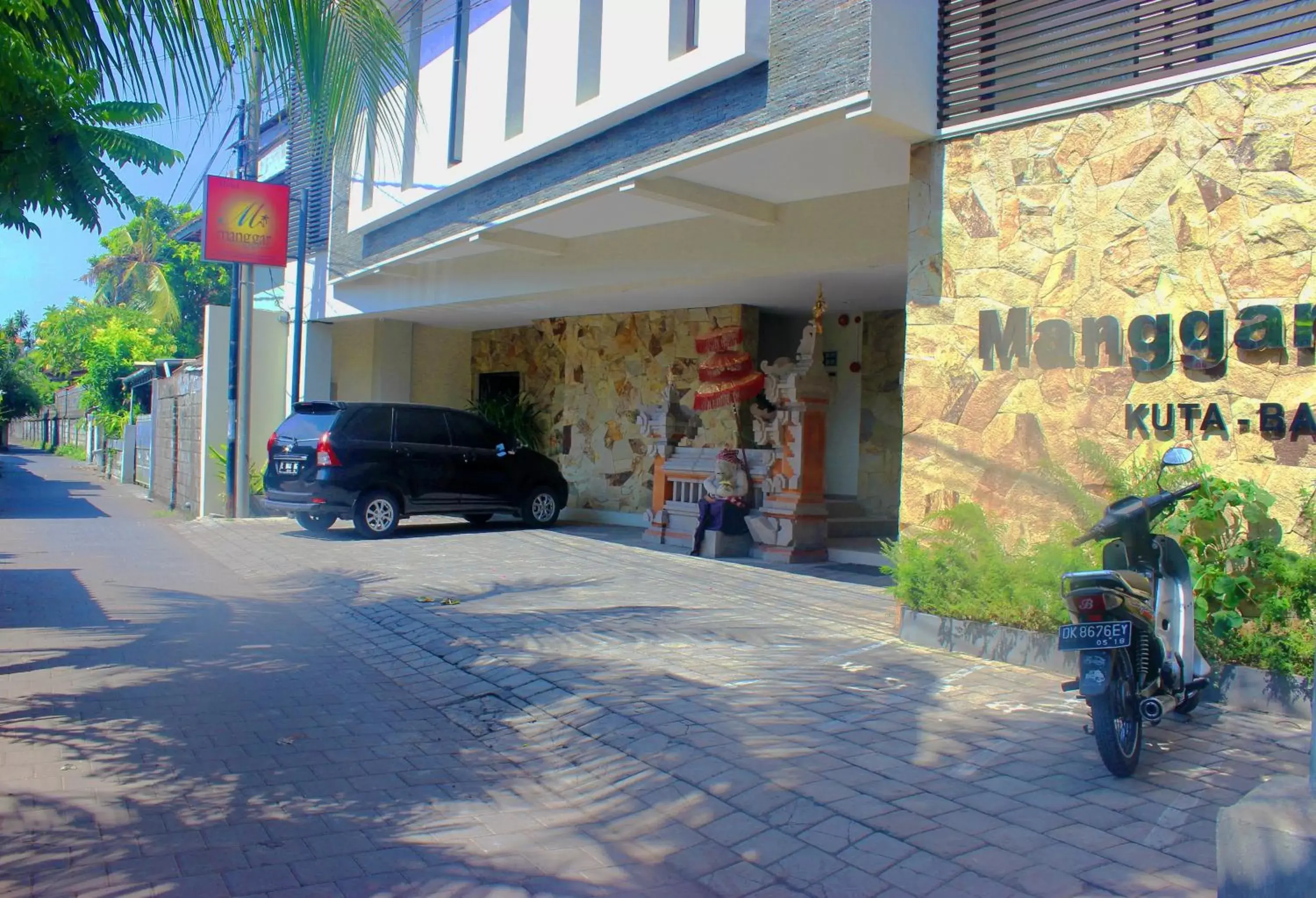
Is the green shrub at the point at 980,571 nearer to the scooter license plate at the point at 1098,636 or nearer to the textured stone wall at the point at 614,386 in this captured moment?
the scooter license plate at the point at 1098,636

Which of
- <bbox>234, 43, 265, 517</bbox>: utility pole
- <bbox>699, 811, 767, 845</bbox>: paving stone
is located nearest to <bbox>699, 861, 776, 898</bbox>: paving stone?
<bbox>699, 811, 767, 845</bbox>: paving stone

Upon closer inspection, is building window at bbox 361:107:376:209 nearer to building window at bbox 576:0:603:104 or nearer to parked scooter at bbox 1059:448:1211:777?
building window at bbox 576:0:603:104

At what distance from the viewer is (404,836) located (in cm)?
414

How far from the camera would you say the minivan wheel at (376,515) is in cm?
1324

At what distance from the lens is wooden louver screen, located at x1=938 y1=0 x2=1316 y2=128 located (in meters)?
6.06

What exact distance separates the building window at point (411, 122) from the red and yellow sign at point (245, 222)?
2.50 metres

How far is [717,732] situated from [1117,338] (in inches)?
141

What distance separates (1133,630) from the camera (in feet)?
14.7

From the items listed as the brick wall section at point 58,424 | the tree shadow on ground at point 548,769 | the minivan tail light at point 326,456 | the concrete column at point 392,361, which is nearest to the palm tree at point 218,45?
the tree shadow on ground at point 548,769

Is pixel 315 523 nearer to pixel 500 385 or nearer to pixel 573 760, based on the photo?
pixel 500 385

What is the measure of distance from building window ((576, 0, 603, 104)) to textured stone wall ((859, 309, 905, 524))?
4507 mm

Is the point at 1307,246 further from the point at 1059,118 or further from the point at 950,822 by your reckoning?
the point at 950,822

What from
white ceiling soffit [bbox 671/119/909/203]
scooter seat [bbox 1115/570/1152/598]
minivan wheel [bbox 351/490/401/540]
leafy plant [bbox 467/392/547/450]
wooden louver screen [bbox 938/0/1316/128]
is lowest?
minivan wheel [bbox 351/490/401/540]

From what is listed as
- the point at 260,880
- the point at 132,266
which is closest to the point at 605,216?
the point at 260,880
